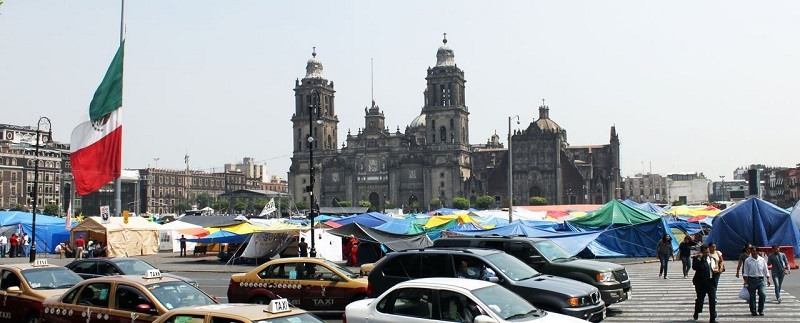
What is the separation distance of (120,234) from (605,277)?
31.7 m

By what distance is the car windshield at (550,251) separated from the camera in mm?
17586

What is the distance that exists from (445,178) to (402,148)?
34.3 feet

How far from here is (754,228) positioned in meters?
32.2

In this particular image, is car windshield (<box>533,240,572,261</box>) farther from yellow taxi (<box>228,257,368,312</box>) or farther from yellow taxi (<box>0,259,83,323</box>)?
yellow taxi (<box>0,259,83,323</box>)

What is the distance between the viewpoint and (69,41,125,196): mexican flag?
26.4 metres

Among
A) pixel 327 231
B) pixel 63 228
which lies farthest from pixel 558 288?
pixel 63 228

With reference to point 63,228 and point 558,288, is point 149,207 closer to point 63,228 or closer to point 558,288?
point 63,228

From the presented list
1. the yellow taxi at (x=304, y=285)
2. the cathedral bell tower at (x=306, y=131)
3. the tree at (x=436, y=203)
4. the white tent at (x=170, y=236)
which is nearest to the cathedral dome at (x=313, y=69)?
the cathedral bell tower at (x=306, y=131)

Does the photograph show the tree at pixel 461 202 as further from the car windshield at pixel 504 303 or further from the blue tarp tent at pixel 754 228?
→ the car windshield at pixel 504 303

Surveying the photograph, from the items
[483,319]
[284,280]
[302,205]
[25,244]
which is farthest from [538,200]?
[483,319]

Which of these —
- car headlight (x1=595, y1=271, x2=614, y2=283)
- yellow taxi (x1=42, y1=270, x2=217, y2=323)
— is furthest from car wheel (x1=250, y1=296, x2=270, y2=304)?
car headlight (x1=595, y1=271, x2=614, y2=283)

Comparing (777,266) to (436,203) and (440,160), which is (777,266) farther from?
(440,160)

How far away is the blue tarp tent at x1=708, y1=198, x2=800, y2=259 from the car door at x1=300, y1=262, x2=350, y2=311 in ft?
72.1

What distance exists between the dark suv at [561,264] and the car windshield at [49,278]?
331 inches
